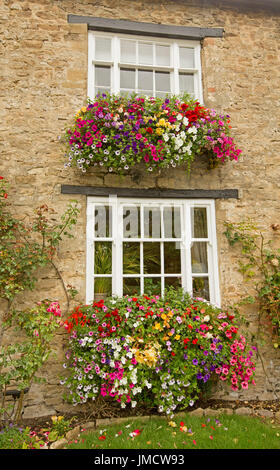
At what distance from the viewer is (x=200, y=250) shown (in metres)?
4.85

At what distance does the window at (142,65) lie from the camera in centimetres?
506

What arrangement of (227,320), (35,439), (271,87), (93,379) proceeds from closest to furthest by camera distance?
(35,439), (93,379), (227,320), (271,87)

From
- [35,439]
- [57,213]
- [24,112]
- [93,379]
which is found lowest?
[35,439]

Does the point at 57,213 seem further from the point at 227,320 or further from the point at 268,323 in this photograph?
the point at 268,323

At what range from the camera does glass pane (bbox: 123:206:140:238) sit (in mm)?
4703

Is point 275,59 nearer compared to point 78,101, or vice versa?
point 78,101

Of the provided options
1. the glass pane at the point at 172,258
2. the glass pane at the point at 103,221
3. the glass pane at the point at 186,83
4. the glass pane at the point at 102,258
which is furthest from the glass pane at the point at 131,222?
the glass pane at the point at 186,83

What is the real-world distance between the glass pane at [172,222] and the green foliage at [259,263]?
73 centimetres

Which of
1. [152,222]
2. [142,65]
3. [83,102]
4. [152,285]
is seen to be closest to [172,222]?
[152,222]

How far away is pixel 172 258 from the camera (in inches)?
186

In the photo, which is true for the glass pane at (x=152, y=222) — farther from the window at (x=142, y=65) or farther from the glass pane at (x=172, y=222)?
the window at (x=142, y=65)

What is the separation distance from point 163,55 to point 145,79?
0.57 m

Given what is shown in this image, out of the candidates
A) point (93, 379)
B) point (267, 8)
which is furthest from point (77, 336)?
point (267, 8)

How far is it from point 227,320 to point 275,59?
4.55 metres
